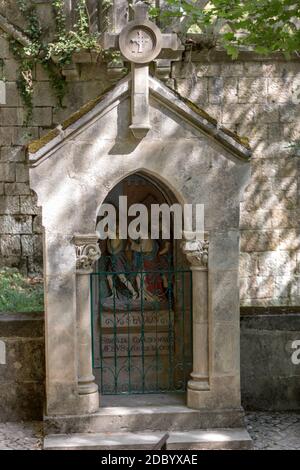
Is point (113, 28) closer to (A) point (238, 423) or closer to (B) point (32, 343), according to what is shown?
(B) point (32, 343)

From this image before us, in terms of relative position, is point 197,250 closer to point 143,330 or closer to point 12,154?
point 143,330

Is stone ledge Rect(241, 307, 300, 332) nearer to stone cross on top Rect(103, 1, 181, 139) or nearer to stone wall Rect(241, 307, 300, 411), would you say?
stone wall Rect(241, 307, 300, 411)

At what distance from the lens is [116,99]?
5801 mm

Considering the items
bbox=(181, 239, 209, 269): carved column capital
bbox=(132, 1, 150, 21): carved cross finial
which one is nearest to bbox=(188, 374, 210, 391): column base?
bbox=(181, 239, 209, 269): carved column capital

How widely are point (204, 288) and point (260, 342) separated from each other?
1044mm

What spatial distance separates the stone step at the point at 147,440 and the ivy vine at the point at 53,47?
7.21m

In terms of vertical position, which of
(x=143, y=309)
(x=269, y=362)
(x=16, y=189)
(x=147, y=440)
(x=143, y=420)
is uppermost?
(x=16, y=189)

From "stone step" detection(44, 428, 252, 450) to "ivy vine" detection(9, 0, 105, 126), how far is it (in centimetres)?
721

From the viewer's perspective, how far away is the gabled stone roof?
5742 mm

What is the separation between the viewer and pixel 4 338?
647 centimetres

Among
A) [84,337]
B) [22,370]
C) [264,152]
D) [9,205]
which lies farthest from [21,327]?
[264,152]

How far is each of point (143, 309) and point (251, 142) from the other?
6.30 m

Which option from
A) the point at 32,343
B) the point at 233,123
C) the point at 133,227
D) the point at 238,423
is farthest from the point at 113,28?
the point at 238,423

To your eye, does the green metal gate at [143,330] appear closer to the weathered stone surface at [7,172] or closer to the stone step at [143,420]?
the stone step at [143,420]
